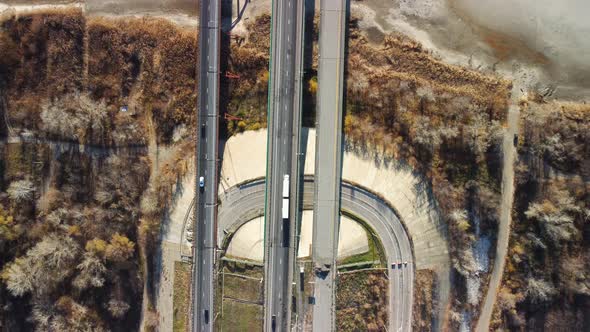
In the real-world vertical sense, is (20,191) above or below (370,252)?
above

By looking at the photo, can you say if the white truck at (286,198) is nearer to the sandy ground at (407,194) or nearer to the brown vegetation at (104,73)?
the sandy ground at (407,194)

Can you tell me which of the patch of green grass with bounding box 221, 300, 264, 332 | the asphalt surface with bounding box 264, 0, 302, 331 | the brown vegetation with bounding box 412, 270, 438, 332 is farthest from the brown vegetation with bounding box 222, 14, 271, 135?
the brown vegetation with bounding box 412, 270, 438, 332

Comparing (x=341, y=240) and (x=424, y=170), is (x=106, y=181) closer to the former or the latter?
(x=341, y=240)

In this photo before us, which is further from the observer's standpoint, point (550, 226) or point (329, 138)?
point (329, 138)

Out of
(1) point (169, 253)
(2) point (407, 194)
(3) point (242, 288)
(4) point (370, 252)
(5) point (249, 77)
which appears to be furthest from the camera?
(1) point (169, 253)

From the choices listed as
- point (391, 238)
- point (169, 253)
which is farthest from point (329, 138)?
point (169, 253)

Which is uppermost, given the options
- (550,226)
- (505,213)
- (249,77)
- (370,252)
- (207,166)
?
(249,77)

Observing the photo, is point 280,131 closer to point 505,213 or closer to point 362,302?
point 362,302

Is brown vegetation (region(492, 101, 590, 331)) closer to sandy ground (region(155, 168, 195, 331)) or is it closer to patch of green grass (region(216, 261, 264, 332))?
patch of green grass (region(216, 261, 264, 332))

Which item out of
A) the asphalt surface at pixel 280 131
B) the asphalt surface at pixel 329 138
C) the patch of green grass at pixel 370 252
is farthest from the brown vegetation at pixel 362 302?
the asphalt surface at pixel 280 131
